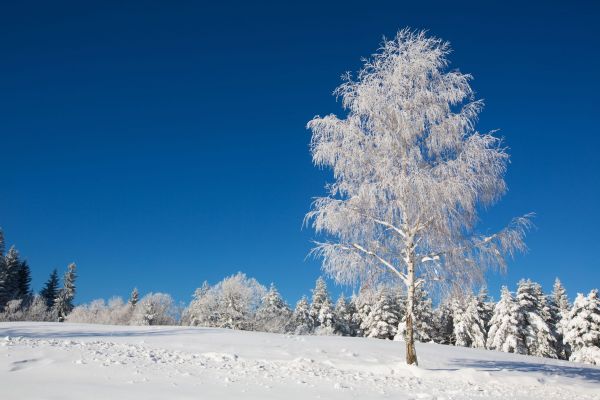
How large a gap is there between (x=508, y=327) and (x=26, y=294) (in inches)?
2599

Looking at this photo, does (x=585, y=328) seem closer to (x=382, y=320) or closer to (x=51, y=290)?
(x=382, y=320)

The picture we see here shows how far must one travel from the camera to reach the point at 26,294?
68312mm

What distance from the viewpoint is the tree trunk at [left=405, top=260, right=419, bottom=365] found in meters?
14.6

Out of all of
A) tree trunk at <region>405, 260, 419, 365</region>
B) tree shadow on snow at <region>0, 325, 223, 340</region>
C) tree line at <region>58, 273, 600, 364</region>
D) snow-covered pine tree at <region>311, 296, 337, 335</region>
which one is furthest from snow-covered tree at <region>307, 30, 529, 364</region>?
snow-covered pine tree at <region>311, 296, 337, 335</region>

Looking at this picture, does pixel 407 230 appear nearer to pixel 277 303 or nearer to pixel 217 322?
pixel 217 322

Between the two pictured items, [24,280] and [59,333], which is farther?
[24,280]

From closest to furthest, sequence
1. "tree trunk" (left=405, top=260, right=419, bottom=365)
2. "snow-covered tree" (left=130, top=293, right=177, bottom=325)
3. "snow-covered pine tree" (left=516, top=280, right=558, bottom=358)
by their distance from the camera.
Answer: "tree trunk" (left=405, top=260, right=419, bottom=365)
"snow-covered pine tree" (left=516, top=280, right=558, bottom=358)
"snow-covered tree" (left=130, top=293, right=177, bottom=325)

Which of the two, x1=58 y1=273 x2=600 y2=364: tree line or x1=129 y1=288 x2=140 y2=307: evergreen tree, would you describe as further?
x1=129 y1=288 x2=140 y2=307: evergreen tree

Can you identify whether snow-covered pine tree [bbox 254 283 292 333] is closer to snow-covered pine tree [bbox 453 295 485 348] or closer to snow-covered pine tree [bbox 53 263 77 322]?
snow-covered pine tree [bbox 453 295 485 348]

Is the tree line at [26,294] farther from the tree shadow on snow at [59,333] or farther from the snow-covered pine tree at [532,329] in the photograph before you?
the snow-covered pine tree at [532,329]

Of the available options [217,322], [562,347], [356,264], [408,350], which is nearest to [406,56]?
[356,264]

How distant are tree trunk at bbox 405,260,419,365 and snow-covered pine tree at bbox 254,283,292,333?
138ft

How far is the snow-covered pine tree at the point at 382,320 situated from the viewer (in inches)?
2201

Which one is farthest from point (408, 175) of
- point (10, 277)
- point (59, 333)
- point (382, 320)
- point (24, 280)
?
point (24, 280)
